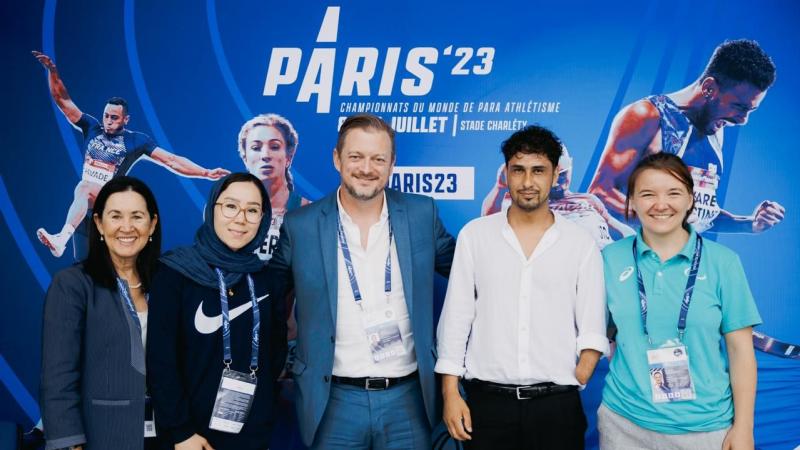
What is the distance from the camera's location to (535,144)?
7.77ft

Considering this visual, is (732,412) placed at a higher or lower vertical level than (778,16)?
lower

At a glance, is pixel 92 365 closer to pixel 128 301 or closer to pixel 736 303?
pixel 128 301

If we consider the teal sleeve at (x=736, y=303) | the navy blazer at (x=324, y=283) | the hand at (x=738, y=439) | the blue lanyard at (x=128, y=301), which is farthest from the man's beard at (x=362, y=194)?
the hand at (x=738, y=439)

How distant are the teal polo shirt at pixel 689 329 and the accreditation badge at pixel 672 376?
2 cm

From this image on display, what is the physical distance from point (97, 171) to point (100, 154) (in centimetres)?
9

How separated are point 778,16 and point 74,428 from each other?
3.55 metres

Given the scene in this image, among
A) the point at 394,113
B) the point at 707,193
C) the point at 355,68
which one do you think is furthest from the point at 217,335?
the point at 707,193

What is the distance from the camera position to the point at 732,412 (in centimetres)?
223

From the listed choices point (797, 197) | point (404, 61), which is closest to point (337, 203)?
point (404, 61)

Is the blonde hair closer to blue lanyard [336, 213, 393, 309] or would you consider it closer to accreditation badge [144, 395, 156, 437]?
blue lanyard [336, 213, 393, 309]

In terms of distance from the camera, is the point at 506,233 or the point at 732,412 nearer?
the point at 732,412

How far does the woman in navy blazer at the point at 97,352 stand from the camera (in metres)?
2.28

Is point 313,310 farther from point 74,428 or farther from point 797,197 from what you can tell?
point 797,197

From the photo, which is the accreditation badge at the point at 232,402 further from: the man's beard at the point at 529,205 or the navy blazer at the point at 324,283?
the man's beard at the point at 529,205
